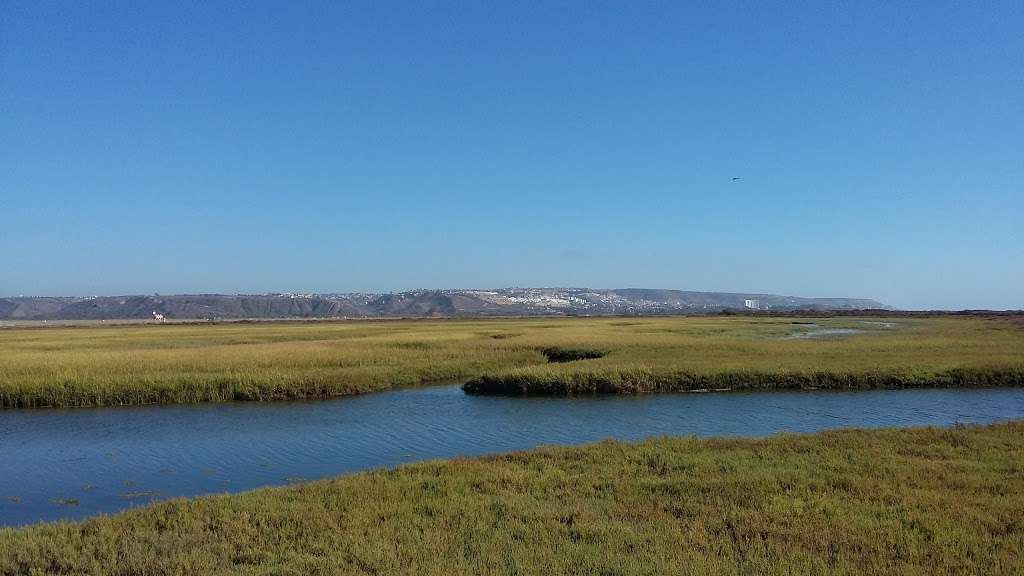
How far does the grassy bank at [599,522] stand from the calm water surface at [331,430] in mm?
4103

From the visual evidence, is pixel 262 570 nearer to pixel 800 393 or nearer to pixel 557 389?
pixel 557 389

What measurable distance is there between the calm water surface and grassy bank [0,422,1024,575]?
4.10m

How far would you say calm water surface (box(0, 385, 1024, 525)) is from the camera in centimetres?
1642

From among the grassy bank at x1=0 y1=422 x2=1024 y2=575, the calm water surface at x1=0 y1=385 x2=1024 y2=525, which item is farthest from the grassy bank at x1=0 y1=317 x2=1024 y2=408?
the grassy bank at x1=0 y1=422 x2=1024 y2=575

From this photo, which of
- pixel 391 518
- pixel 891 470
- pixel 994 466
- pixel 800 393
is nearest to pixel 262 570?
pixel 391 518

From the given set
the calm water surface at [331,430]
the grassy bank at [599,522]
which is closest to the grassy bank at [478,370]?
the calm water surface at [331,430]

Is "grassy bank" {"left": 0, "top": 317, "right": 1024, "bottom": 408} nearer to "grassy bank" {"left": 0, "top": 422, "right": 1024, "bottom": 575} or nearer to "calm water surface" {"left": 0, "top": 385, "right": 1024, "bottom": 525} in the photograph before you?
"calm water surface" {"left": 0, "top": 385, "right": 1024, "bottom": 525}

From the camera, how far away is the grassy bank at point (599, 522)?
8914 millimetres

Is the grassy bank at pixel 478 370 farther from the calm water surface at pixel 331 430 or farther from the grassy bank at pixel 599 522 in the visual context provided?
the grassy bank at pixel 599 522

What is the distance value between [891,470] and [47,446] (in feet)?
72.9

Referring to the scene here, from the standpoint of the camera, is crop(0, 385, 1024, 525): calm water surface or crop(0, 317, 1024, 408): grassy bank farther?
crop(0, 317, 1024, 408): grassy bank

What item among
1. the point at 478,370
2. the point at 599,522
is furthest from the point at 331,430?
the point at 478,370

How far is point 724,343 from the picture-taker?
1811 inches

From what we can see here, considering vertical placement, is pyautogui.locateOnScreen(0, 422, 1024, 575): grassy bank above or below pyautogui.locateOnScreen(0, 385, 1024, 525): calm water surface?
above
